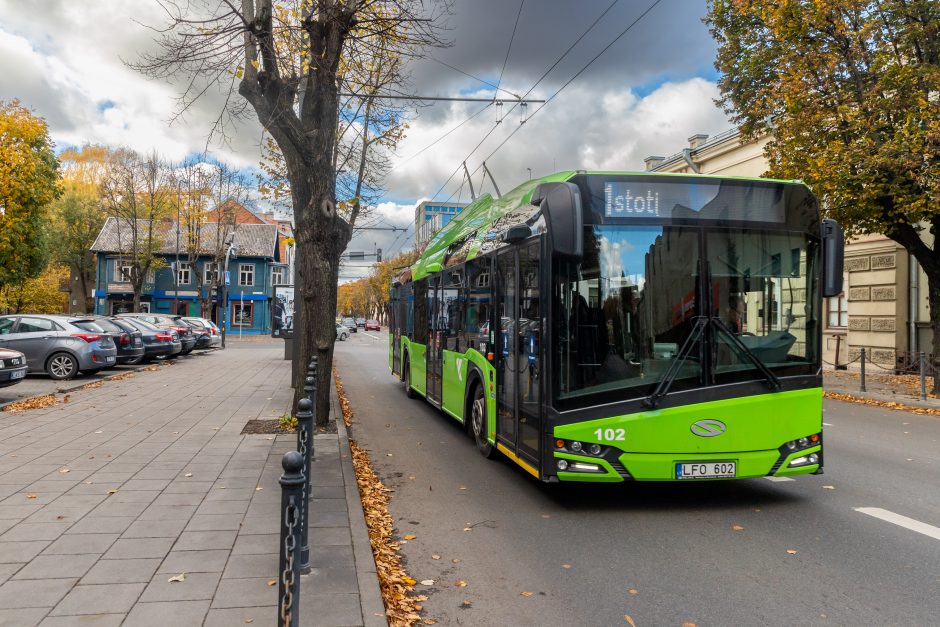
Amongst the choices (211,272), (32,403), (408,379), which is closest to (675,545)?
(408,379)

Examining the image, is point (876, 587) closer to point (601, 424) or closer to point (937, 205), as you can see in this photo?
point (601, 424)

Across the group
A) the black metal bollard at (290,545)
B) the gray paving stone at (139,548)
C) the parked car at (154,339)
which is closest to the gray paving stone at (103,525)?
the gray paving stone at (139,548)

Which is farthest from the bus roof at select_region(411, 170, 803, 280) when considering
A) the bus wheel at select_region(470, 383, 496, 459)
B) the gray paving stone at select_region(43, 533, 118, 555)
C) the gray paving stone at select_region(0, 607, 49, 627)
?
the gray paving stone at select_region(0, 607, 49, 627)

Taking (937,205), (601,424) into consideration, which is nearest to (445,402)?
(601,424)

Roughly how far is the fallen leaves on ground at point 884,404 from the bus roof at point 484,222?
9555 millimetres

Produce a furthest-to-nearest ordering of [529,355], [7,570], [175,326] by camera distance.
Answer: [175,326], [529,355], [7,570]

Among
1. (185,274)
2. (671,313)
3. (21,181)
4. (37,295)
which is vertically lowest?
(671,313)

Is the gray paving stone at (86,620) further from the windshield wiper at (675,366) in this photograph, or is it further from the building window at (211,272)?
the building window at (211,272)

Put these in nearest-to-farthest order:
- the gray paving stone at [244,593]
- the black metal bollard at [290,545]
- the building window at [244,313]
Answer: the black metal bollard at [290,545]
the gray paving stone at [244,593]
the building window at [244,313]

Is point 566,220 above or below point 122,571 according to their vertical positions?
above

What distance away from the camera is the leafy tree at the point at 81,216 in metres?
56.5

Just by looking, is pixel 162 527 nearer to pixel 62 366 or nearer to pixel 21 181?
pixel 62 366

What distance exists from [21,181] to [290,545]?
2593 cm

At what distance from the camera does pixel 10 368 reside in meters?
12.6
